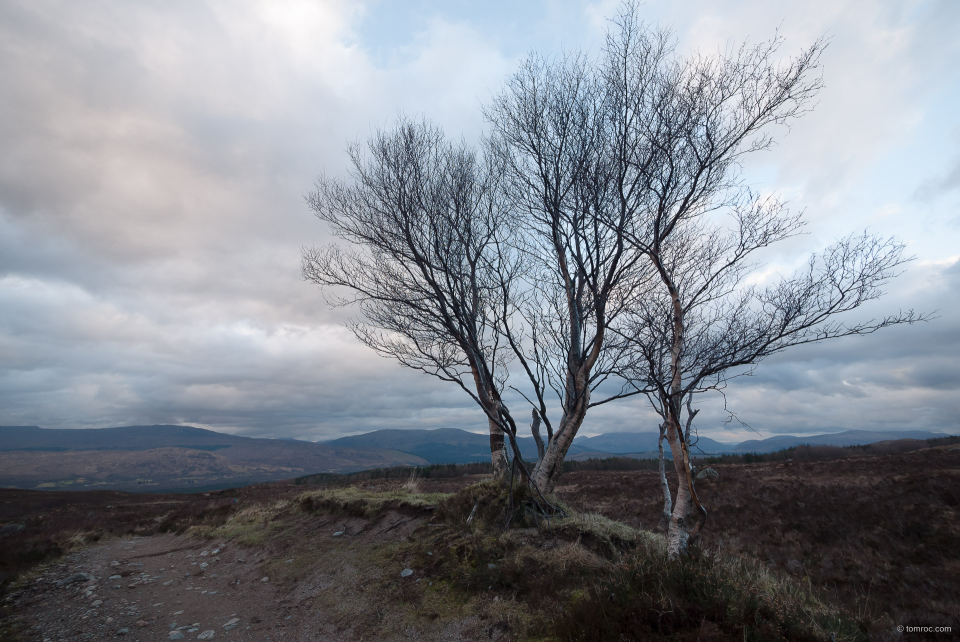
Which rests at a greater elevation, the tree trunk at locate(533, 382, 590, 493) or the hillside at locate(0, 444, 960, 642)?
the tree trunk at locate(533, 382, 590, 493)

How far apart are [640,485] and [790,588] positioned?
2361 centimetres

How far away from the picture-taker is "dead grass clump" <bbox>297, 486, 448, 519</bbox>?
1048cm

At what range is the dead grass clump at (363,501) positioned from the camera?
1048cm

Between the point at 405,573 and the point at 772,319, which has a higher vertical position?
the point at 772,319

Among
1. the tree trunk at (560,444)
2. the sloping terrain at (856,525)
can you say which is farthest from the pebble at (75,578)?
the sloping terrain at (856,525)

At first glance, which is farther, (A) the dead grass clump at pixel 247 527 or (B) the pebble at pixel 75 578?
(A) the dead grass clump at pixel 247 527

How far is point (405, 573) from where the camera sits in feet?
23.7

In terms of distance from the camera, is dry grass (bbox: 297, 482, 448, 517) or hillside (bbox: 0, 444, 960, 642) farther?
dry grass (bbox: 297, 482, 448, 517)

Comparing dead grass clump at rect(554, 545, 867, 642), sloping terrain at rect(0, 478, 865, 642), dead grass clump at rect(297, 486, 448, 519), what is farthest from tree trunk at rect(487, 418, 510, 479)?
dead grass clump at rect(554, 545, 867, 642)

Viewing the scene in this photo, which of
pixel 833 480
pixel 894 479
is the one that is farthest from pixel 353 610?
pixel 833 480

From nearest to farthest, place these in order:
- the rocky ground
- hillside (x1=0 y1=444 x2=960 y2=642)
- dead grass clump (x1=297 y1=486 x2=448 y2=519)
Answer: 1. hillside (x1=0 y1=444 x2=960 y2=642)
2. the rocky ground
3. dead grass clump (x1=297 y1=486 x2=448 y2=519)

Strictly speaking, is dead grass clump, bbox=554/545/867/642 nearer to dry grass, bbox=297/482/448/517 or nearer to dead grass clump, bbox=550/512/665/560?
dead grass clump, bbox=550/512/665/560

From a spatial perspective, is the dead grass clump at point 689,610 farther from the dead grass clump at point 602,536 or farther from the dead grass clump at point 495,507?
the dead grass clump at point 495,507

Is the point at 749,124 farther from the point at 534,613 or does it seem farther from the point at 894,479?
the point at 894,479
